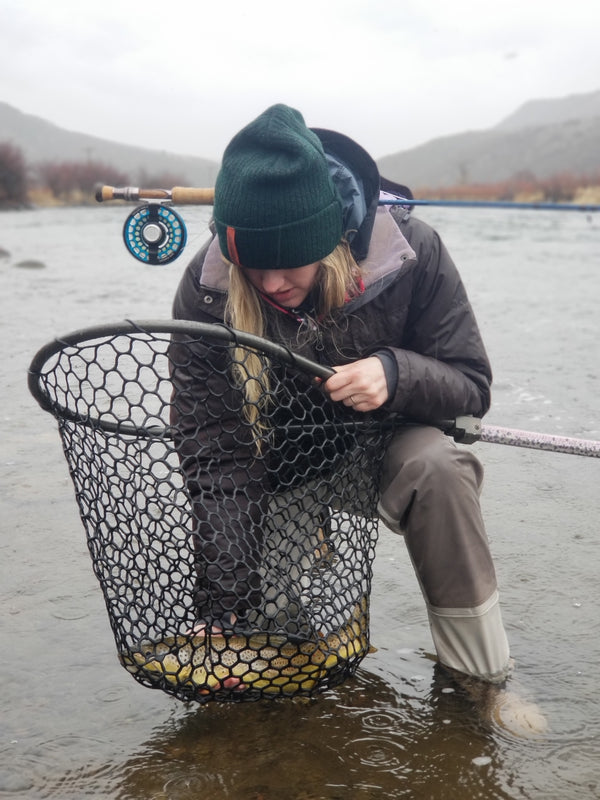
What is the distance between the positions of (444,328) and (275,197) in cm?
53

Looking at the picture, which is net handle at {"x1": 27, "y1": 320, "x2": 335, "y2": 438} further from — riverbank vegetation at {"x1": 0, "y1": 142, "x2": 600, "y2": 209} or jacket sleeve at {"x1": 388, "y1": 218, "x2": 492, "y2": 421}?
riverbank vegetation at {"x1": 0, "y1": 142, "x2": 600, "y2": 209}

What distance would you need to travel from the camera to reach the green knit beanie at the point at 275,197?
6.55 feet

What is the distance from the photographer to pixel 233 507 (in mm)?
2084

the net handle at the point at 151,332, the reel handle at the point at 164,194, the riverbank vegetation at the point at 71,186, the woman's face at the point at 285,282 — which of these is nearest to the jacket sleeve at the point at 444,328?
the woman's face at the point at 285,282

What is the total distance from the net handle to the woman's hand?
0.03m

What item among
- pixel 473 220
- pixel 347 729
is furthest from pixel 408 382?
pixel 473 220

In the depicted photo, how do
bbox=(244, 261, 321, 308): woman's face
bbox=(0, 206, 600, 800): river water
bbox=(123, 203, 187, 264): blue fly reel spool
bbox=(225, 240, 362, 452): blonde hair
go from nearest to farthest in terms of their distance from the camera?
bbox=(0, 206, 600, 800): river water, bbox=(225, 240, 362, 452): blonde hair, bbox=(244, 261, 321, 308): woman's face, bbox=(123, 203, 187, 264): blue fly reel spool

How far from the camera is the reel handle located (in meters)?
2.56

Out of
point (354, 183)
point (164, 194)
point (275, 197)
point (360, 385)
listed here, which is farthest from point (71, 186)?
point (360, 385)

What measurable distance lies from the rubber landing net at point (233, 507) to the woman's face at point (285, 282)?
0.17 m

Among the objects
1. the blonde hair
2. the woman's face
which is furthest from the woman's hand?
the woman's face

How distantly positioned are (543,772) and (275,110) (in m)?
1.49

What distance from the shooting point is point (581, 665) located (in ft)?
7.82

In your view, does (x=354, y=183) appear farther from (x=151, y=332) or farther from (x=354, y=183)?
(x=151, y=332)
